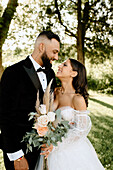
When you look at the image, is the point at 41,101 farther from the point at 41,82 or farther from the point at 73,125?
the point at 73,125

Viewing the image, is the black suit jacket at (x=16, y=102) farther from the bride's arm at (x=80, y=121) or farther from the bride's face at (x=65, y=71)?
the bride's arm at (x=80, y=121)

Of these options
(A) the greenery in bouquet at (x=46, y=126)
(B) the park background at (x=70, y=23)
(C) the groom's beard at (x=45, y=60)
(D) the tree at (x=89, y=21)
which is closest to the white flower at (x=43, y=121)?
(A) the greenery in bouquet at (x=46, y=126)

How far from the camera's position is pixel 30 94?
7.55 feet

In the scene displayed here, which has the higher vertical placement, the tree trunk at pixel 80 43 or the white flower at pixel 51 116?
the tree trunk at pixel 80 43

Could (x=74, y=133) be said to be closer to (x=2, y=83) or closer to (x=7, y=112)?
(x=7, y=112)

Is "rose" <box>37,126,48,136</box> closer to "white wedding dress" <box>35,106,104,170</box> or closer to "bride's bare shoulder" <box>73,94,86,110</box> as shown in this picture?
"white wedding dress" <box>35,106,104,170</box>

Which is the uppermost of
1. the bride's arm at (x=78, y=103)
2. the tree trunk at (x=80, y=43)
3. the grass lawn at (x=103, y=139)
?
the tree trunk at (x=80, y=43)

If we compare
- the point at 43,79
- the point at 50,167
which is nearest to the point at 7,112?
→ the point at 43,79

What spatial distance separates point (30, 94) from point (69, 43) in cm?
1075

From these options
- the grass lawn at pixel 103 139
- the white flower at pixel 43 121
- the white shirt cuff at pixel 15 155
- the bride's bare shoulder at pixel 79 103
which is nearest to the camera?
the white flower at pixel 43 121

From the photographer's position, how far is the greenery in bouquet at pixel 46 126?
1.87 metres

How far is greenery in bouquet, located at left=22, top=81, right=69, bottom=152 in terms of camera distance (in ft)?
6.14

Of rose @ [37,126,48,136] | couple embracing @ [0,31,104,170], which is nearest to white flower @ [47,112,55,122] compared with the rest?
rose @ [37,126,48,136]

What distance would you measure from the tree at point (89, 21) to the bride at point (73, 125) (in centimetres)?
834
